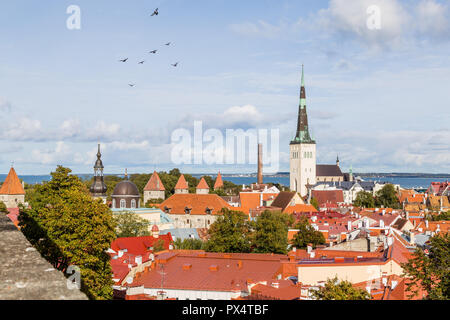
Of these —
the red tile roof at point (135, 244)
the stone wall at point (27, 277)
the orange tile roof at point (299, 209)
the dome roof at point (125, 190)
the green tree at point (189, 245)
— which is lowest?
the green tree at point (189, 245)

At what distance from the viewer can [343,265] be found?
2370cm

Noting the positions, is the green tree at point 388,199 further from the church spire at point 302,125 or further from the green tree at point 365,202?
the church spire at point 302,125

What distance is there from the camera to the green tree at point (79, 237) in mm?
18906

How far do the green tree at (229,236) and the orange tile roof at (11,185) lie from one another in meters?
45.6

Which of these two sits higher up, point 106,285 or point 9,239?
point 9,239

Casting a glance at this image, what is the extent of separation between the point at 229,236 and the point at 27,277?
34853 millimetres

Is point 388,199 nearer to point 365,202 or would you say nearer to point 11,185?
point 365,202

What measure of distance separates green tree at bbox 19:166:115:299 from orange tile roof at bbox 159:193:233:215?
160 feet

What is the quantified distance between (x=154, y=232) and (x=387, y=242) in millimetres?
23212

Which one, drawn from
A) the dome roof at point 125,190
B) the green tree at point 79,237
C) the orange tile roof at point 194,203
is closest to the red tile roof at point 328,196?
the orange tile roof at point 194,203

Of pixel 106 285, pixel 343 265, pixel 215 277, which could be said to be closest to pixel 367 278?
pixel 343 265

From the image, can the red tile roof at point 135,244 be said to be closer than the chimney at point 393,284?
No
